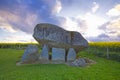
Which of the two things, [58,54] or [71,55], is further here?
[71,55]

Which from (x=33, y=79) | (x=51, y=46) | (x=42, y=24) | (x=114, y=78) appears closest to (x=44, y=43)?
(x=51, y=46)

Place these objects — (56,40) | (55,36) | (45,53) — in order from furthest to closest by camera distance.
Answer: (45,53) → (55,36) → (56,40)

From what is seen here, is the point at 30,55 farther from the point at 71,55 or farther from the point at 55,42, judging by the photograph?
the point at 71,55

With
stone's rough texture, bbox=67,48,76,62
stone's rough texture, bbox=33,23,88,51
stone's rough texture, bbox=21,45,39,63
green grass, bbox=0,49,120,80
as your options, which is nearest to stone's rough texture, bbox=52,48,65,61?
stone's rough texture, bbox=33,23,88,51

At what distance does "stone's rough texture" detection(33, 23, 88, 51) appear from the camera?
57.1 feet

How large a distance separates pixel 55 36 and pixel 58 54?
2149mm

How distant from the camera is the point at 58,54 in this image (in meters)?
17.6

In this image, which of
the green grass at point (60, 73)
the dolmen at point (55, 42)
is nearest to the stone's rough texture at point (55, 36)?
the dolmen at point (55, 42)

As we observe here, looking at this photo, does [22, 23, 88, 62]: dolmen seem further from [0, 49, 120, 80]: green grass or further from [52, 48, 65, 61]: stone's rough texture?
[0, 49, 120, 80]: green grass

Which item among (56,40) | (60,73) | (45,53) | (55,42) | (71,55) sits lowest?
(60,73)

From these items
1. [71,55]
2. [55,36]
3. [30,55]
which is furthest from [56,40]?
[30,55]

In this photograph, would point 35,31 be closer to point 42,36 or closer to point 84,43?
point 42,36

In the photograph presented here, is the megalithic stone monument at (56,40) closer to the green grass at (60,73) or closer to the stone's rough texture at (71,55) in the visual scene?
the stone's rough texture at (71,55)

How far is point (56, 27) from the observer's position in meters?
17.8
